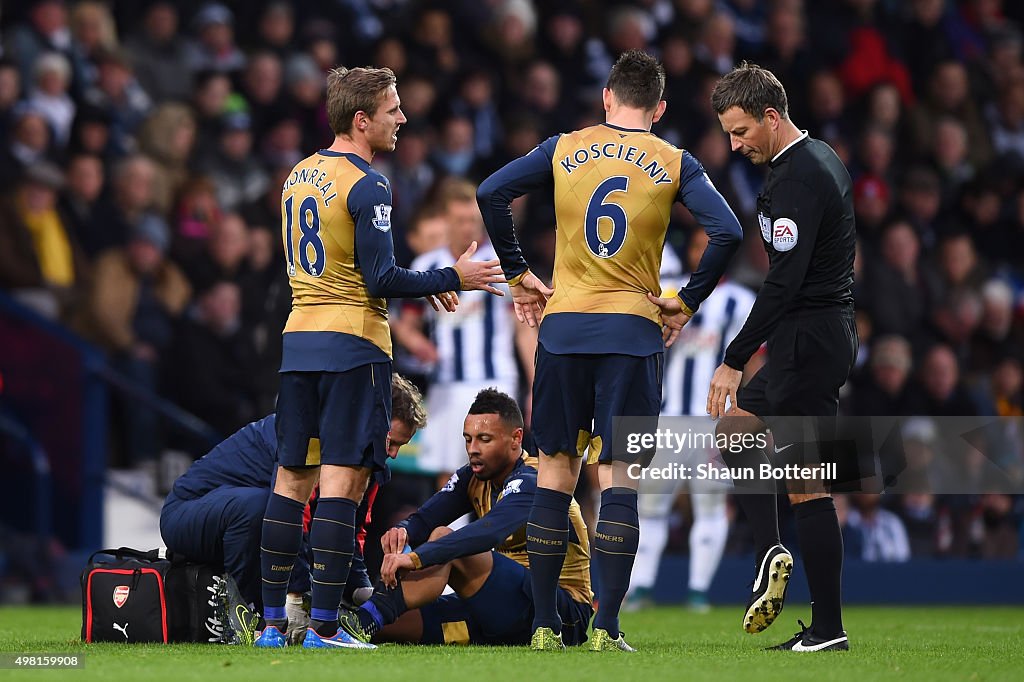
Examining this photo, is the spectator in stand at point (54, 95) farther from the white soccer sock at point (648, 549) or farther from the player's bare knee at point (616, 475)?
the player's bare knee at point (616, 475)

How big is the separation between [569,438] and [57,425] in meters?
5.17

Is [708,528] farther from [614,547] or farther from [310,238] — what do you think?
[310,238]

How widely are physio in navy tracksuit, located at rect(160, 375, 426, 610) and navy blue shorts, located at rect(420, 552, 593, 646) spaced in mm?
411

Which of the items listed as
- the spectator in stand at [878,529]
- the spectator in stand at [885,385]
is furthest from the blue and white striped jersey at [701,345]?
the spectator in stand at [885,385]

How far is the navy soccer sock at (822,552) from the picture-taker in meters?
5.81

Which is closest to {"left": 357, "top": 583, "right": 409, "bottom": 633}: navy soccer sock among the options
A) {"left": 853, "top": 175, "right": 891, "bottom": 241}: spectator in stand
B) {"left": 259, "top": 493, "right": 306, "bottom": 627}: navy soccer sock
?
{"left": 259, "top": 493, "right": 306, "bottom": 627}: navy soccer sock

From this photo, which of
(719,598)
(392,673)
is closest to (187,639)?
(392,673)

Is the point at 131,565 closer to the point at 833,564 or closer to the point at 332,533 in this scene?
the point at 332,533

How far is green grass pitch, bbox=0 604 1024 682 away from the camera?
16.3 ft

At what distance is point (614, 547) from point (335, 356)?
1.24 meters

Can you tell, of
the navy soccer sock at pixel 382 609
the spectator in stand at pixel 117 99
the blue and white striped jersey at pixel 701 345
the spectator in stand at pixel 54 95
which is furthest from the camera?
the spectator in stand at pixel 117 99

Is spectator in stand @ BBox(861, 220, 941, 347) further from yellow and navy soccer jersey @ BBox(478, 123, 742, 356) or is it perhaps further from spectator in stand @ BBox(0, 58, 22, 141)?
yellow and navy soccer jersey @ BBox(478, 123, 742, 356)

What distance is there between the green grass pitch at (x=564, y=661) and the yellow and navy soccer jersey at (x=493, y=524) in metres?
0.37

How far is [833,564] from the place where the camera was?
229 inches
